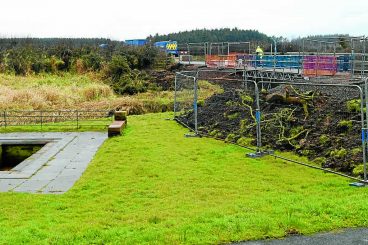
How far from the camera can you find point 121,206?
8.36 meters

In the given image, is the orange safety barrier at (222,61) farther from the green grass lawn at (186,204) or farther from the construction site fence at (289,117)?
the green grass lawn at (186,204)

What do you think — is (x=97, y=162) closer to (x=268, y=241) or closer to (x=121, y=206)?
(x=121, y=206)

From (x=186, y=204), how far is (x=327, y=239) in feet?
8.46

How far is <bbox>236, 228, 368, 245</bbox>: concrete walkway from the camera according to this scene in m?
6.39

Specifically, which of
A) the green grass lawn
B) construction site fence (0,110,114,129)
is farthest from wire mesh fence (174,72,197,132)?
the green grass lawn

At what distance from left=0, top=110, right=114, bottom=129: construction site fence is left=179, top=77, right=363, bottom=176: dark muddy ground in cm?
583

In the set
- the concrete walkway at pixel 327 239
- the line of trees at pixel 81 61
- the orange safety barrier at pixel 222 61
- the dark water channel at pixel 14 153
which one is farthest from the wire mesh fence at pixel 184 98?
the line of trees at pixel 81 61

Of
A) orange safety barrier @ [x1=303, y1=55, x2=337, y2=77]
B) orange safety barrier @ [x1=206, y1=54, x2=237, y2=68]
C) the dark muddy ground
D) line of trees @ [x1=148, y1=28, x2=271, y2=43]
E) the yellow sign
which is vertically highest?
line of trees @ [x1=148, y1=28, x2=271, y2=43]

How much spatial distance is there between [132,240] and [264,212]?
2.19 m

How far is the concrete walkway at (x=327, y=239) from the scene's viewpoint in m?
6.39

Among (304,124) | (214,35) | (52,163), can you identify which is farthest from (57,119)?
(214,35)

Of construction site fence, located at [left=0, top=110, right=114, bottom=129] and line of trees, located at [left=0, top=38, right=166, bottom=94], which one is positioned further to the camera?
line of trees, located at [left=0, top=38, right=166, bottom=94]

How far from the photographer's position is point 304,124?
13312 millimetres

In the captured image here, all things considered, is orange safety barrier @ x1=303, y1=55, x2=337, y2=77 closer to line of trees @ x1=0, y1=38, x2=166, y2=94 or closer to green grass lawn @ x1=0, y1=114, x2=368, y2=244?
green grass lawn @ x1=0, y1=114, x2=368, y2=244
